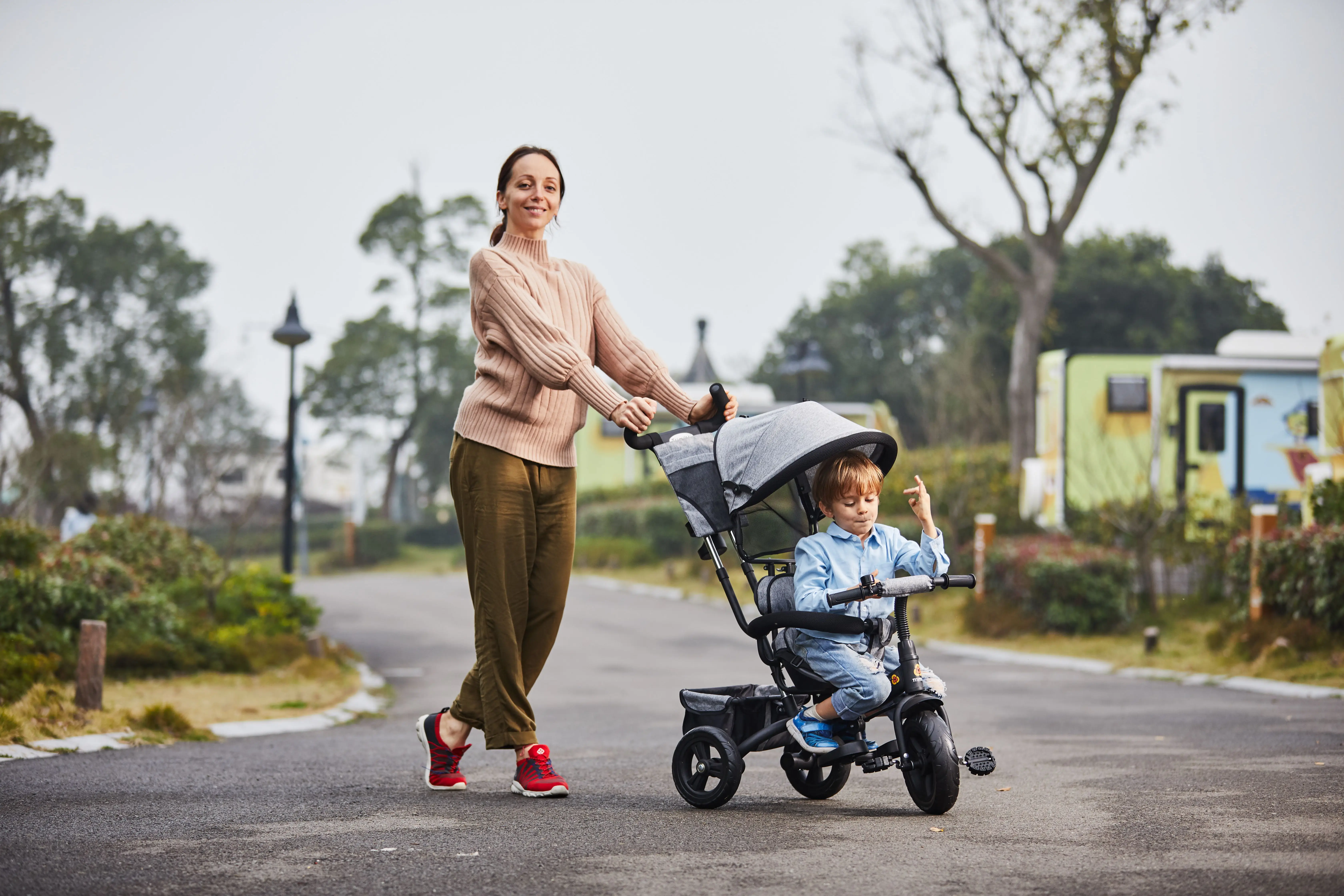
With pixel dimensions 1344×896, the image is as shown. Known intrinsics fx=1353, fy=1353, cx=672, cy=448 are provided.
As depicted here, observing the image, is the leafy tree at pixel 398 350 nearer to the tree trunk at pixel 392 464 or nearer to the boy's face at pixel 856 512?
the tree trunk at pixel 392 464

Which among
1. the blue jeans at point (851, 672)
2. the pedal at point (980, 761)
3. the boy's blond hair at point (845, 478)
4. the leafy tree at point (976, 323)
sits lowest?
the pedal at point (980, 761)

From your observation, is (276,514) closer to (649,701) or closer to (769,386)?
(649,701)

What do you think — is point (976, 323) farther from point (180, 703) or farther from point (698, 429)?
point (698, 429)

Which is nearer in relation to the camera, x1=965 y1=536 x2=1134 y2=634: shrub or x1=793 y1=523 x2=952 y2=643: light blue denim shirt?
x1=793 y1=523 x2=952 y2=643: light blue denim shirt

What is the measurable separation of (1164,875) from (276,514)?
2121 centimetres

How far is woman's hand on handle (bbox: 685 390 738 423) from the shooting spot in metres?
4.93

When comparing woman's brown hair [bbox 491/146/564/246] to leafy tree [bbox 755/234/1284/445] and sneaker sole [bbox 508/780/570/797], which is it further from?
leafy tree [bbox 755/234/1284/445]

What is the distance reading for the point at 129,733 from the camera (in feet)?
24.7

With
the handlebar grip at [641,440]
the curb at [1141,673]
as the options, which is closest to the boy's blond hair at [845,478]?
the handlebar grip at [641,440]

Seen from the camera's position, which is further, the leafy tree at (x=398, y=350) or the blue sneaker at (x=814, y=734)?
the leafy tree at (x=398, y=350)

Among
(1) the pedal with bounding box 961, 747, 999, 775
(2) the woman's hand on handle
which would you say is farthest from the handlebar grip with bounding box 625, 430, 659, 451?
(1) the pedal with bounding box 961, 747, 999, 775

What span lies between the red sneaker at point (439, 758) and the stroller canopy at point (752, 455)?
124 centimetres

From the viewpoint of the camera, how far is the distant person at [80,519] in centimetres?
1464

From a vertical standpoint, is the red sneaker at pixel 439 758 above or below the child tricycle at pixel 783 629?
below
